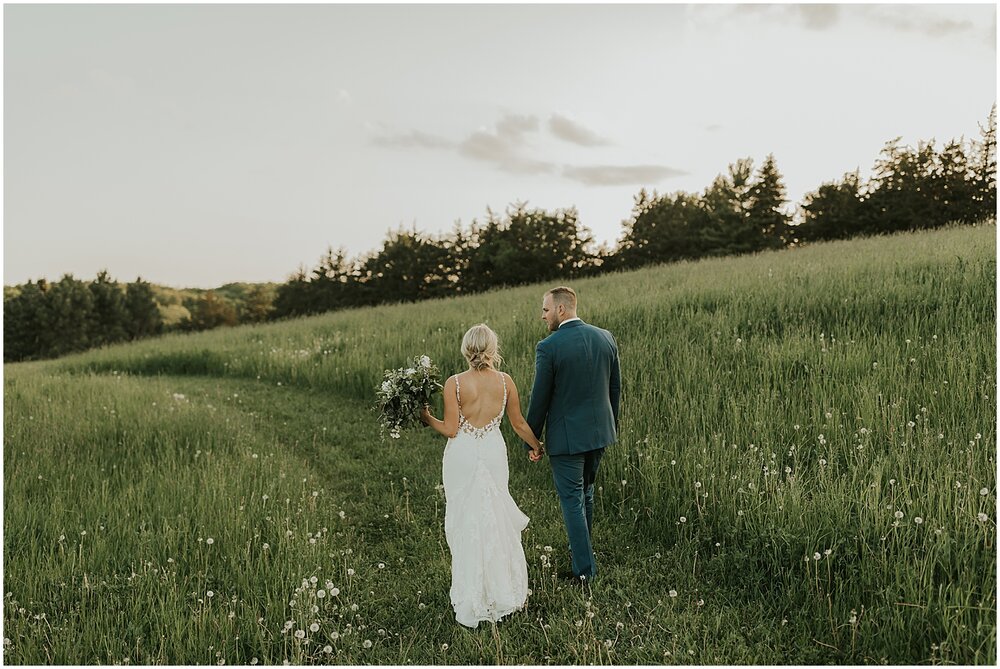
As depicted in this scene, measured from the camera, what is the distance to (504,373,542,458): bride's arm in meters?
5.89

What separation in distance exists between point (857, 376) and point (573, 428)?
501 centimetres

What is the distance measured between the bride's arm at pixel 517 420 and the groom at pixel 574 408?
0.48 ft

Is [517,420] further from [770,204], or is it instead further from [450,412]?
[770,204]

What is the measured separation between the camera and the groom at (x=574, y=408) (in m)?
6.07

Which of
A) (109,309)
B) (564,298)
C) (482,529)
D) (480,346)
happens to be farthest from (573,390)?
(109,309)

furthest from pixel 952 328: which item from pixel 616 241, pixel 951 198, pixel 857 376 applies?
pixel 616 241

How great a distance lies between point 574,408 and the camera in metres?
6.13

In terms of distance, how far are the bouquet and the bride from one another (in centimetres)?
21

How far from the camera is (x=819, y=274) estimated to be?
47.1ft

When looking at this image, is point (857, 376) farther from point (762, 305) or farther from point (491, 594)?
point (491, 594)

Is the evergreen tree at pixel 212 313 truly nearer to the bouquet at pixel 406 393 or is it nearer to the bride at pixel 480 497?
the bouquet at pixel 406 393

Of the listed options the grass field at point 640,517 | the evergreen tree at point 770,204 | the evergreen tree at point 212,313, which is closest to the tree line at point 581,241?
the evergreen tree at point 770,204

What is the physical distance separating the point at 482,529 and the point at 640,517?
2.53 metres

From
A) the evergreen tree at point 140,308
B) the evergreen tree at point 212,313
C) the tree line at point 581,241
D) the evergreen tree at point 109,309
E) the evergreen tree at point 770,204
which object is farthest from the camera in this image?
the evergreen tree at point 212,313
